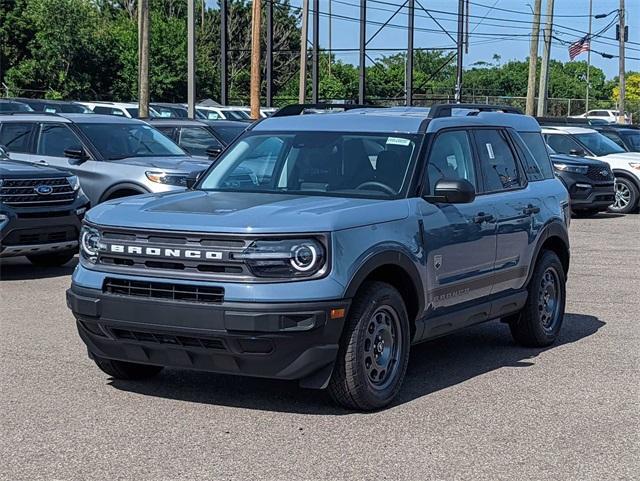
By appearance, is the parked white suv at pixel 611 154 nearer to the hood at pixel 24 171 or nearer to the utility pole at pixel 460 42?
the hood at pixel 24 171

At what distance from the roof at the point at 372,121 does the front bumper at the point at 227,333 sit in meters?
1.85

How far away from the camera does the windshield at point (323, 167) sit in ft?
23.8

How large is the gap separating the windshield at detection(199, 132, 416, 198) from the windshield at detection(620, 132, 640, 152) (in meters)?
19.8

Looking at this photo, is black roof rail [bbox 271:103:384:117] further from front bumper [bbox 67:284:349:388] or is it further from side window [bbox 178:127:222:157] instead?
side window [bbox 178:127:222:157]

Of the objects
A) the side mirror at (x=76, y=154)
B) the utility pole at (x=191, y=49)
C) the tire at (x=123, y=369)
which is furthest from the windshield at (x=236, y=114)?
the tire at (x=123, y=369)

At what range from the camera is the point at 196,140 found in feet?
63.7

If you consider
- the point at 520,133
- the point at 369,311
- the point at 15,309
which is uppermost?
the point at 520,133

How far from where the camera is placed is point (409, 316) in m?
7.06

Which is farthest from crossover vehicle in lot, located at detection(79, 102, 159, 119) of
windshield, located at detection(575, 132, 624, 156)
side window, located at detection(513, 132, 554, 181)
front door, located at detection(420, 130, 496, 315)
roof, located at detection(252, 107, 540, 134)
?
front door, located at detection(420, 130, 496, 315)

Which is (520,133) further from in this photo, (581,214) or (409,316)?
(581,214)

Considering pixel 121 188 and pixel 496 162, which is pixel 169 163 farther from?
pixel 496 162

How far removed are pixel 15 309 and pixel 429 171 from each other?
15.0ft

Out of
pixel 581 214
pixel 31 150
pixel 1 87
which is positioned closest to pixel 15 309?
pixel 31 150

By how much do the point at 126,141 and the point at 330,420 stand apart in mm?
9629
